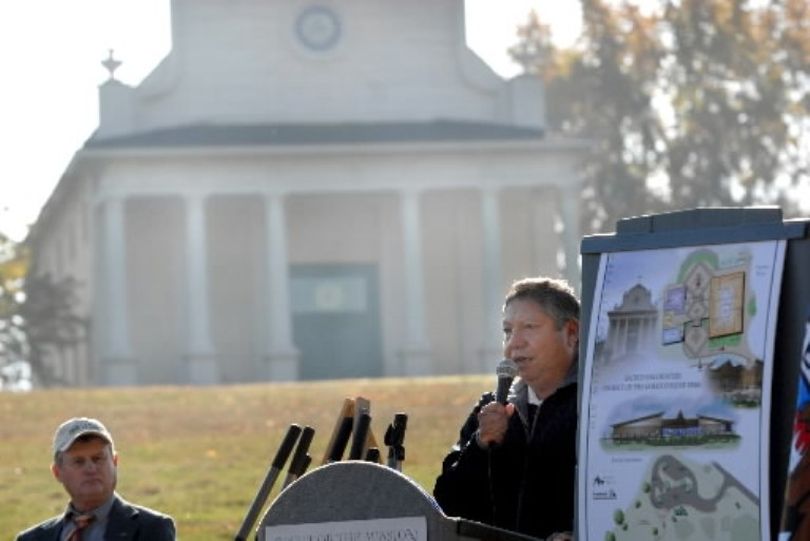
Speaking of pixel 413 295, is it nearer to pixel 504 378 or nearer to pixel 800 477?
pixel 504 378

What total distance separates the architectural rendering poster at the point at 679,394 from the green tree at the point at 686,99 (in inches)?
2351

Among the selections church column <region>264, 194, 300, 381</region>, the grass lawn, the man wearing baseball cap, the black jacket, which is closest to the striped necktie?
the man wearing baseball cap

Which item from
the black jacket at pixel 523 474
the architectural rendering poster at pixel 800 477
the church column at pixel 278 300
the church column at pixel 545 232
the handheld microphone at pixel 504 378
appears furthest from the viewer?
the church column at pixel 545 232

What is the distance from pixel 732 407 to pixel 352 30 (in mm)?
52642

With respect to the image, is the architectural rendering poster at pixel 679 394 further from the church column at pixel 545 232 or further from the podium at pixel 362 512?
the church column at pixel 545 232

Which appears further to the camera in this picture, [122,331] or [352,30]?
[352,30]

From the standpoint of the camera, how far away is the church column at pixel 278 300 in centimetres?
5516

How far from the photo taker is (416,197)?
2234 inches

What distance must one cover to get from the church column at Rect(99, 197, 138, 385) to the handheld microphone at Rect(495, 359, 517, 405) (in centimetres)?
4643

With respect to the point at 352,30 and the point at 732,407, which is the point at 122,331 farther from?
the point at 732,407

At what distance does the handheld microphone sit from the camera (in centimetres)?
867

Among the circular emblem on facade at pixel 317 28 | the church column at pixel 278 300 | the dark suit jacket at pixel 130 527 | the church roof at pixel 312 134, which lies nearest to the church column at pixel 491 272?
the church roof at pixel 312 134

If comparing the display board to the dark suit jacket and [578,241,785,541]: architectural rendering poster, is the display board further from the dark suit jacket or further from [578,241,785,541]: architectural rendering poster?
the dark suit jacket

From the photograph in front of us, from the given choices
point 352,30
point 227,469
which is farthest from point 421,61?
point 227,469
